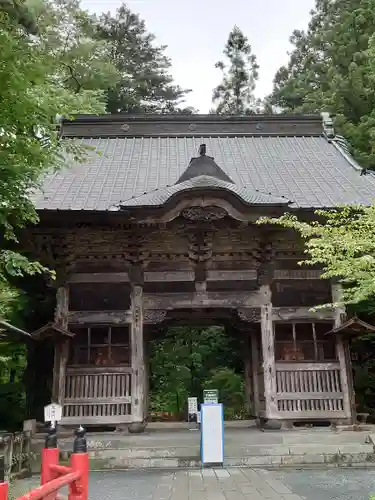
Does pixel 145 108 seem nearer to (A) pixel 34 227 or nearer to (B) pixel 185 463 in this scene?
(A) pixel 34 227

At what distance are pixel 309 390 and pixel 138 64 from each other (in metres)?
25.1

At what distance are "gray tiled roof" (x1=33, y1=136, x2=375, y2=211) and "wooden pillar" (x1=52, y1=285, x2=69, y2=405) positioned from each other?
64.9 inches

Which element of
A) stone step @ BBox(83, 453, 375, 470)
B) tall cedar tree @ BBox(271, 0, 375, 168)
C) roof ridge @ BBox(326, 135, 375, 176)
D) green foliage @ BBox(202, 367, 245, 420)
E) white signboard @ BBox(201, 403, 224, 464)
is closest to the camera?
white signboard @ BBox(201, 403, 224, 464)

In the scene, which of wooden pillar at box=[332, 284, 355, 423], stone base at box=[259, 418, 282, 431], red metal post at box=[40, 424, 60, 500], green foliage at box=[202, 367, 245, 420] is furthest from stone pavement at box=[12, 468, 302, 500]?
green foliage at box=[202, 367, 245, 420]

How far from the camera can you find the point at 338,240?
495 cm

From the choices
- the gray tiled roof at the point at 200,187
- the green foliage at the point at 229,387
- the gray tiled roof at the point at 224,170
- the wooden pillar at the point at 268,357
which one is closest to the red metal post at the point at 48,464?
the gray tiled roof at the point at 200,187

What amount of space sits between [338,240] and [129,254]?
4.66 m

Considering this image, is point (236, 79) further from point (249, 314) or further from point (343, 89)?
point (249, 314)

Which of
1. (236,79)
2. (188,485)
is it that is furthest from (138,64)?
(188,485)

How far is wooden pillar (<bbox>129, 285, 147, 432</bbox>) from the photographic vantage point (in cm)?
812

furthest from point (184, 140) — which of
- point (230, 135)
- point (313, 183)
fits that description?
point (313, 183)

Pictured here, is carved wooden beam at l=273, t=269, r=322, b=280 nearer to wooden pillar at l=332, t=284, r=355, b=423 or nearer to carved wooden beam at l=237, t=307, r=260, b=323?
wooden pillar at l=332, t=284, r=355, b=423

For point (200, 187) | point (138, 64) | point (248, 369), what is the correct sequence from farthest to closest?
1. point (138, 64)
2. point (248, 369)
3. point (200, 187)

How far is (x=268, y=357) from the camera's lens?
8.40 m
